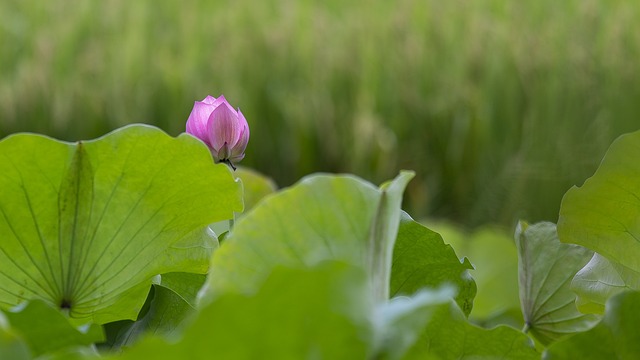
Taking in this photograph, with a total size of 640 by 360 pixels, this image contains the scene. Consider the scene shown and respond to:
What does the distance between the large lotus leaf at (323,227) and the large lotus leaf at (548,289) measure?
154mm

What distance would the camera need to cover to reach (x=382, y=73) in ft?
10.7

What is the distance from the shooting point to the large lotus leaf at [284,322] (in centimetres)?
21

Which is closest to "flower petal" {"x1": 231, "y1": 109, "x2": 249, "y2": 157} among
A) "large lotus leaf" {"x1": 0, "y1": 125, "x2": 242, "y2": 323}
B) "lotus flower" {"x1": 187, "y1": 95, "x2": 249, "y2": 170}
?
"lotus flower" {"x1": 187, "y1": 95, "x2": 249, "y2": 170}

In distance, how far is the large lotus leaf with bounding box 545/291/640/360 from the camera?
29 cm

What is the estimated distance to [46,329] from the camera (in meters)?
0.28

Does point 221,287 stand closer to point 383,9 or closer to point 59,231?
point 59,231

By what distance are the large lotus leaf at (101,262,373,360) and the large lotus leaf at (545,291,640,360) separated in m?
0.09

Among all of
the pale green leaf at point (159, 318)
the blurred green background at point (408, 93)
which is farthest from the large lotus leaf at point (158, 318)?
the blurred green background at point (408, 93)

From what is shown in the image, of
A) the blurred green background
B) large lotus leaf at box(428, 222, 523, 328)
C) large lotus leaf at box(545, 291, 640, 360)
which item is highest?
large lotus leaf at box(545, 291, 640, 360)

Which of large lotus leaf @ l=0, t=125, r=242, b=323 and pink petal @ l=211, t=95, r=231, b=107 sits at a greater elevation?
large lotus leaf @ l=0, t=125, r=242, b=323

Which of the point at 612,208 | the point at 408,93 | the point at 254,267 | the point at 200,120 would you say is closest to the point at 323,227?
the point at 254,267

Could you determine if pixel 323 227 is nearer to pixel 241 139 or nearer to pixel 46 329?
pixel 46 329

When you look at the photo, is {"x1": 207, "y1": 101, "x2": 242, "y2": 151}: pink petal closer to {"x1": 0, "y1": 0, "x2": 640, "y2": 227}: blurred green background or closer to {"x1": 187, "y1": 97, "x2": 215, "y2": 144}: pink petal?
{"x1": 187, "y1": 97, "x2": 215, "y2": 144}: pink petal

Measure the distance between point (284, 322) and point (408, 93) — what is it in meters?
2.93
